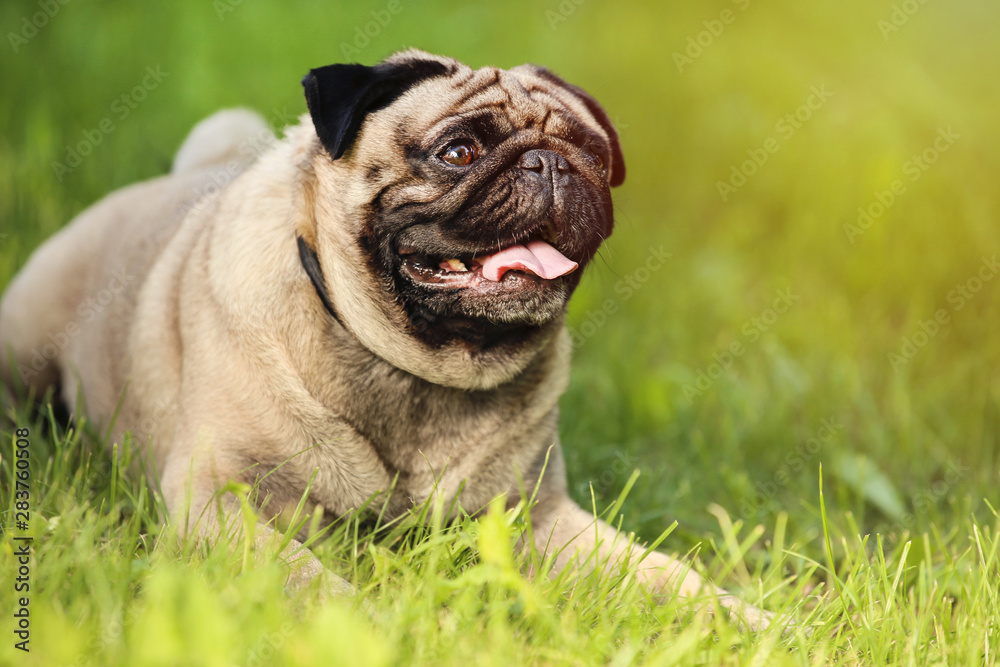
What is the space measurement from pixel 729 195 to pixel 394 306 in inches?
185

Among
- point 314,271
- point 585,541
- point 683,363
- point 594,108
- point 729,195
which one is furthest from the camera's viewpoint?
point 729,195

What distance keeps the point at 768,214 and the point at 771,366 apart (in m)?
1.98

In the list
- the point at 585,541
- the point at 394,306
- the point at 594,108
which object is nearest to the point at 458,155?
the point at 394,306

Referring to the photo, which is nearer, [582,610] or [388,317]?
[582,610]

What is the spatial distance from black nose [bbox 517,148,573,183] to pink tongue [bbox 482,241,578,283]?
243 millimetres

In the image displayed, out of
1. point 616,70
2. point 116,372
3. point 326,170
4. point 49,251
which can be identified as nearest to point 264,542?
point 326,170

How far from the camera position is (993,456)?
4.62 meters

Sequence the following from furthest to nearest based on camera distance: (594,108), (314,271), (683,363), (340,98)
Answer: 1. (683,363)
2. (594,108)
3. (314,271)
4. (340,98)

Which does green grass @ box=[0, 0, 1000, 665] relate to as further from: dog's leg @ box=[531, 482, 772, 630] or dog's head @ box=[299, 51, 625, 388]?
dog's head @ box=[299, 51, 625, 388]

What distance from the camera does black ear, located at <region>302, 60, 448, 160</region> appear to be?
9.79ft

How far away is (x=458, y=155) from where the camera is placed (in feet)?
10.1

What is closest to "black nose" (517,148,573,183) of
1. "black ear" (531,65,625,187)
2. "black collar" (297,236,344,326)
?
"black ear" (531,65,625,187)

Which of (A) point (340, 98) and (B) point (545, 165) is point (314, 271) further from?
(B) point (545, 165)

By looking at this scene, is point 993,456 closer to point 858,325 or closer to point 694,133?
point 858,325
